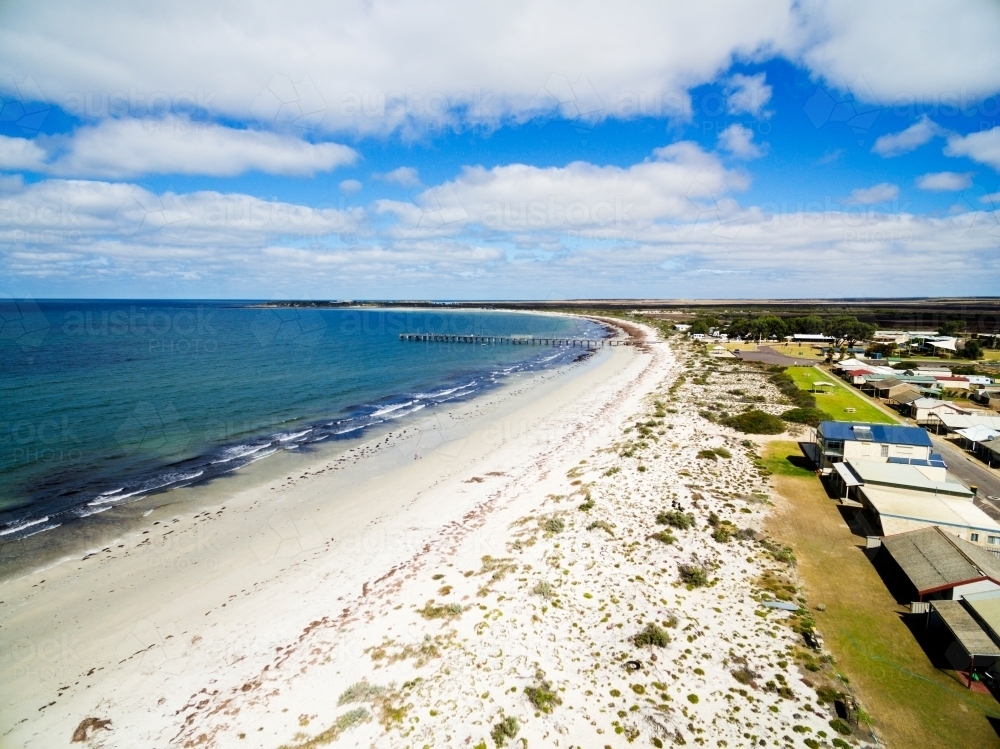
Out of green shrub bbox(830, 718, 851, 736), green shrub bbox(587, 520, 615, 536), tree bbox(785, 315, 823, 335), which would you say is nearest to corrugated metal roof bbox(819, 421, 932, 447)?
green shrub bbox(587, 520, 615, 536)

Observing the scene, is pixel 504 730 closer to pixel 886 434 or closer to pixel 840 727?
pixel 840 727

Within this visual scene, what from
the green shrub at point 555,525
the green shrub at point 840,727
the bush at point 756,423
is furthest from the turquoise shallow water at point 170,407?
the green shrub at point 840,727

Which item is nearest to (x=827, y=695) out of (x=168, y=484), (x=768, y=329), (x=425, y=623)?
(x=425, y=623)

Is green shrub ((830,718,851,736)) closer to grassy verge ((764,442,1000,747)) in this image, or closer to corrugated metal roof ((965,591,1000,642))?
grassy verge ((764,442,1000,747))

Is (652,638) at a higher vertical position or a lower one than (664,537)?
lower

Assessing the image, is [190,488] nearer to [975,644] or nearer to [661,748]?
[661,748]

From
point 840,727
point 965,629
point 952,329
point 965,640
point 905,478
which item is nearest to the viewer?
point 840,727
